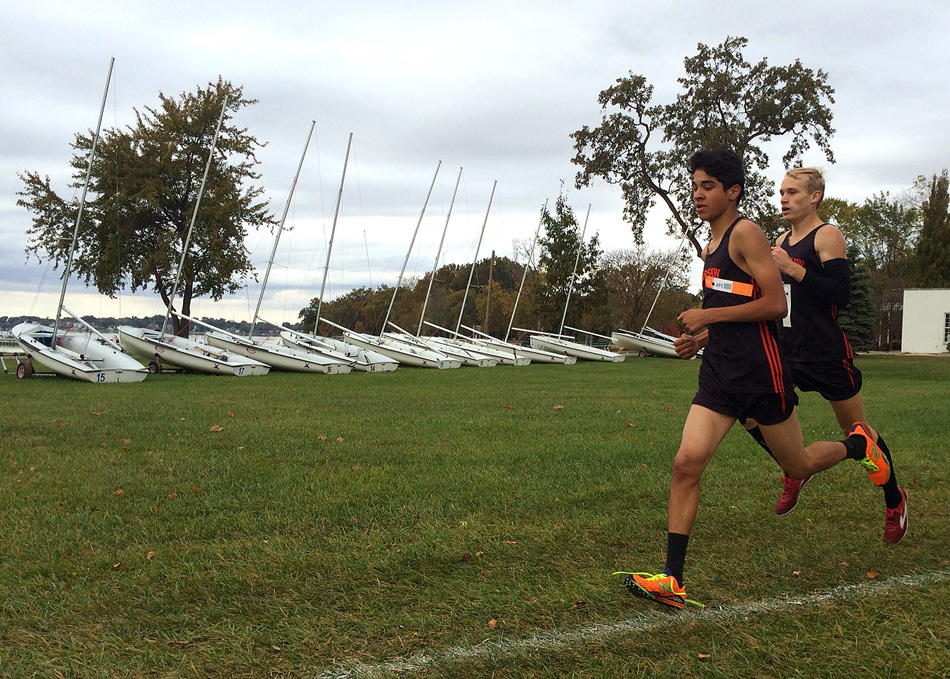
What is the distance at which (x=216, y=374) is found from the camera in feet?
85.5

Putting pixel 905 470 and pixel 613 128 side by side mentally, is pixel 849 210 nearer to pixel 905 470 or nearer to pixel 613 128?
pixel 613 128

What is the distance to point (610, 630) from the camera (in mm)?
3453

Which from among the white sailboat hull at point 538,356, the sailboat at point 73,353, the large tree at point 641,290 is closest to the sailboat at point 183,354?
the sailboat at point 73,353

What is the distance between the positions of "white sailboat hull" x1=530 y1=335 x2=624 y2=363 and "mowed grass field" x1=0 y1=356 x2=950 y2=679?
3061 cm

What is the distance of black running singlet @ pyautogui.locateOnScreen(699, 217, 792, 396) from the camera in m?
3.91

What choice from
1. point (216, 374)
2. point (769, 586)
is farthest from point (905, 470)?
point (216, 374)

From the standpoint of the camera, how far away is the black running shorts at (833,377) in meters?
4.95

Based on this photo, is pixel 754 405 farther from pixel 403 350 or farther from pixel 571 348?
pixel 571 348

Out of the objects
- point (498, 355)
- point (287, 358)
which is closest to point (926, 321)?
point (498, 355)

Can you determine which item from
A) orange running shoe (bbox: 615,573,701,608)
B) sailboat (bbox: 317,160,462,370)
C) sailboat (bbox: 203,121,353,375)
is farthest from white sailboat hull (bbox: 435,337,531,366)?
orange running shoe (bbox: 615,573,701,608)

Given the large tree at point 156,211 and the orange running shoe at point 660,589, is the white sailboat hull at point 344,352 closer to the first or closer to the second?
the large tree at point 156,211

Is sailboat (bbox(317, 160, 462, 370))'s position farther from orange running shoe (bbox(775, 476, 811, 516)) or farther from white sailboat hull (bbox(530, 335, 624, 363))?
orange running shoe (bbox(775, 476, 811, 516))

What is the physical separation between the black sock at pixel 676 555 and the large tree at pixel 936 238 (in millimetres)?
61711

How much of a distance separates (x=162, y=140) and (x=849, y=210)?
54121mm
